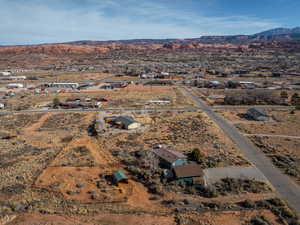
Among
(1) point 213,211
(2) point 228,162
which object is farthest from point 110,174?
(2) point 228,162

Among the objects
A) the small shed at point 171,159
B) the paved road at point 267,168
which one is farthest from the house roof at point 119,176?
the paved road at point 267,168

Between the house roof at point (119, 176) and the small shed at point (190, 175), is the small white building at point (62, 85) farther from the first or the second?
the small shed at point (190, 175)

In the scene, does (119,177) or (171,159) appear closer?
(119,177)

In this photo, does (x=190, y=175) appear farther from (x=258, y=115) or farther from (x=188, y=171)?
(x=258, y=115)

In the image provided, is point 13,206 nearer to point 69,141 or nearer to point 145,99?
point 69,141

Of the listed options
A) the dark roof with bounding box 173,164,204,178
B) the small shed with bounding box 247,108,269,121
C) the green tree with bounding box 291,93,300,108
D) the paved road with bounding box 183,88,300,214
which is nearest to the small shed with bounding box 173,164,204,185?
the dark roof with bounding box 173,164,204,178

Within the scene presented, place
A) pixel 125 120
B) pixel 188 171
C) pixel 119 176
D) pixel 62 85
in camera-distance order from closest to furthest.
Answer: pixel 119 176 → pixel 188 171 → pixel 125 120 → pixel 62 85

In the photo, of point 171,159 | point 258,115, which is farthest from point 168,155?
point 258,115
